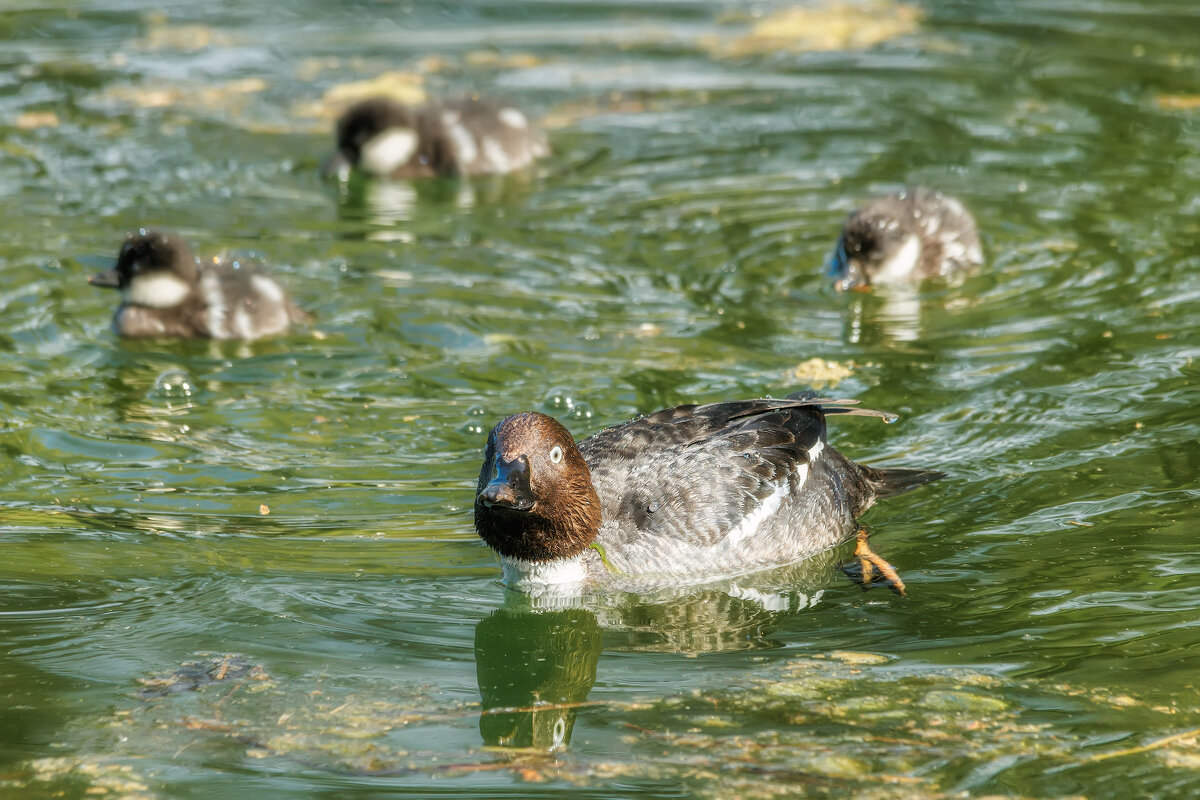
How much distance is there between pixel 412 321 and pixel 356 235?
1.56 meters

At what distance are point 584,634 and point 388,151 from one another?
551 cm

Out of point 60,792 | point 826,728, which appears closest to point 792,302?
point 826,728

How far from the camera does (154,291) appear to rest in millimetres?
6887

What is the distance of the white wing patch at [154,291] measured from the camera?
688cm

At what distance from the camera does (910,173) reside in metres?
9.02

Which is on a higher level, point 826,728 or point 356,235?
point 356,235

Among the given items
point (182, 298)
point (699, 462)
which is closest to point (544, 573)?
point (699, 462)

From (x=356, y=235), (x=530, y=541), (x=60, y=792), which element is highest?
(x=356, y=235)

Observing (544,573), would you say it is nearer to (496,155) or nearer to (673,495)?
(673,495)

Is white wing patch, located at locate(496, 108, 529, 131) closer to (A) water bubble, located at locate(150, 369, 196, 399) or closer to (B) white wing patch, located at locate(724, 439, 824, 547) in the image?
(A) water bubble, located at locate(150, 369, 196, 399)

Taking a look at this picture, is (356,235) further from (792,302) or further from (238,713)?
(238,713)

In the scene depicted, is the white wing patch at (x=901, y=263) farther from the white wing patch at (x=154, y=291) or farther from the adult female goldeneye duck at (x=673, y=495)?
the white wing patch at (x=154, y=291)

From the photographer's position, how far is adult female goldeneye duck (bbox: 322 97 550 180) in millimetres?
9258

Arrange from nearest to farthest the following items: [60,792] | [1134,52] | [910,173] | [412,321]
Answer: [60,792] < [412,321] < [910,173] < [1134,52]
